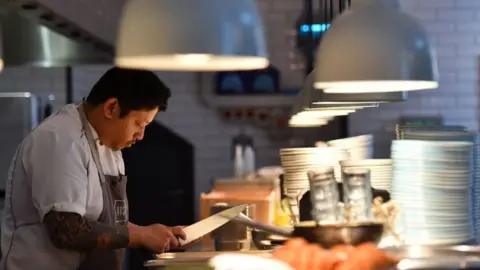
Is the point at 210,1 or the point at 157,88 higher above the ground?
the point at 210,1

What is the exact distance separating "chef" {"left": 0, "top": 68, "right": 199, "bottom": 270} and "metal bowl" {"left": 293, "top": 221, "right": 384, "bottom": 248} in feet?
2.99

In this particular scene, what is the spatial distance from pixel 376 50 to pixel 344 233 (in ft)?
1.88

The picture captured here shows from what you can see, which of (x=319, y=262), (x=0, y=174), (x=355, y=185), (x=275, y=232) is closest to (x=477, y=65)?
(x=0, y=174)

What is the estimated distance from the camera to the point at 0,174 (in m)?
6.42

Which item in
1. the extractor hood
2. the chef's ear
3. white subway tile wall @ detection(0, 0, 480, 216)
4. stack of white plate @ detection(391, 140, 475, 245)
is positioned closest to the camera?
stack of white plate @ detection(391, 140, 475, 245)

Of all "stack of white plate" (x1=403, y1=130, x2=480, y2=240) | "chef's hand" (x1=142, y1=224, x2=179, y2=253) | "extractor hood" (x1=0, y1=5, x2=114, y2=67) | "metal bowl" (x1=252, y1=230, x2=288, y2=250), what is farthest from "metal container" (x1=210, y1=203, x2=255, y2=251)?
"extractor hood" (x1=0, y1=5, x2=114, y2=67)

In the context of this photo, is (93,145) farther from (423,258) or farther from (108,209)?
(423,258)

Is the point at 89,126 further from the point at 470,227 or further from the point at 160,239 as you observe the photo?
the point at 470,227

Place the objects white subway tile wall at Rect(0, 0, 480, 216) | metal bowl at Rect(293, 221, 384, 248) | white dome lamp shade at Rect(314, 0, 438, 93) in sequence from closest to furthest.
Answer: white dome lamp shade at Rect(314, 0, 438, 93) → metal bowl at Rect(293, 221, 384, 248) → white subway tile wall at Rect(0, 0, 480, 216)

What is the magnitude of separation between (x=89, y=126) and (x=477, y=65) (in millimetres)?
4630

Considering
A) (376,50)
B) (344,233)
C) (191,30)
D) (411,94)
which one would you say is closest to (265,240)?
(344,233)

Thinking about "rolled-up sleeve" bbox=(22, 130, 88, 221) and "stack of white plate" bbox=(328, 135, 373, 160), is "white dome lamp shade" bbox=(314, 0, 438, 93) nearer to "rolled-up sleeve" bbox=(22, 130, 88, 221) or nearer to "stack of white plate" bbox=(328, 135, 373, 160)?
"rolled-up sleeve" bbox=(22, 130, 88, 221)

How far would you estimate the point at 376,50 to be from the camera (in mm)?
2346

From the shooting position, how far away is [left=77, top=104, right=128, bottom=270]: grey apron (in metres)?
3.42
